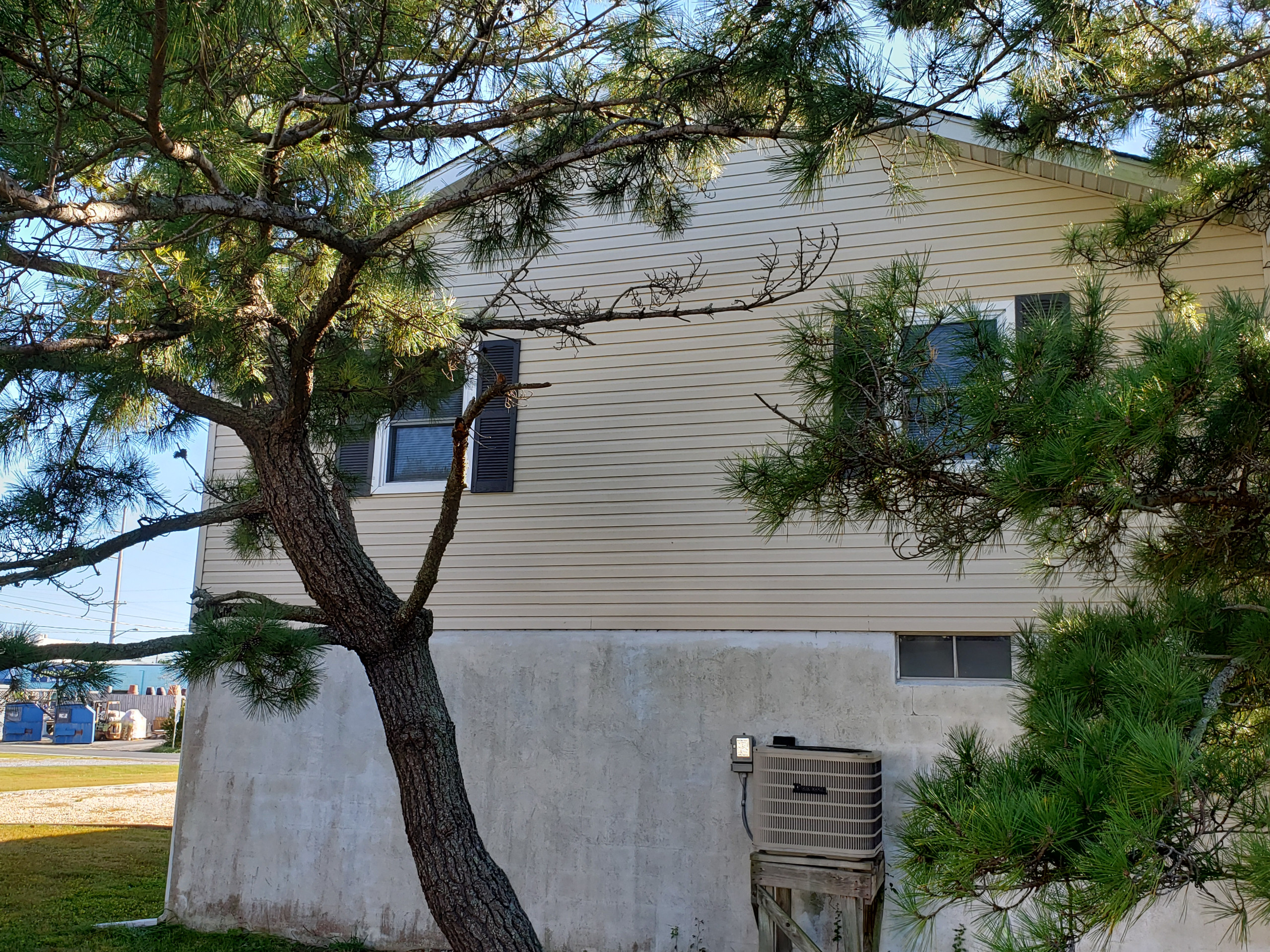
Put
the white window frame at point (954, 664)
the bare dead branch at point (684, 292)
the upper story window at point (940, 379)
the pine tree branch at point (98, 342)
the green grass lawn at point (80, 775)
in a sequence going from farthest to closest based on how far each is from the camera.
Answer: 1. the green grass lawn at point (80, 775)
2. the white window frame at point (954, 664)
3. the bare dead branch at point (684, 292)
4. the pine tree branch at point (98, 342)
5. the upper story window at point (940, 379)

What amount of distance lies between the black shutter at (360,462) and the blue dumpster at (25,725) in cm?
2716

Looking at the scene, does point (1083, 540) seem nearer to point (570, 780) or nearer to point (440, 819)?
point (440, 819)

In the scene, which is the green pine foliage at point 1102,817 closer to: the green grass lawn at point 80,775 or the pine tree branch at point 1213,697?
the pine tree branch at point 1213,697

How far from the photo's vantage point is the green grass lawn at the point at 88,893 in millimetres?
6336

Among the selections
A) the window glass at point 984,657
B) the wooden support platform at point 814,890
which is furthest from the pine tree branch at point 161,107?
the window glass at point 984,657

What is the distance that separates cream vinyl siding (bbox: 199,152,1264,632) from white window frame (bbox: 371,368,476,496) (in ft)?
0.21

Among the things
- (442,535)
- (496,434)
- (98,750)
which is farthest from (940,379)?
(98,750)

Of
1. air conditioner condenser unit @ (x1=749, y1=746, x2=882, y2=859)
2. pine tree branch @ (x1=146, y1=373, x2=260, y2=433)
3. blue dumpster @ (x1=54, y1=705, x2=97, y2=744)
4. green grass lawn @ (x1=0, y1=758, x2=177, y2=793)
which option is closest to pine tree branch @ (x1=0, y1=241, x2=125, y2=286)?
pine tree branch @ (x1=146, y1=373, x2=260, y2=433)

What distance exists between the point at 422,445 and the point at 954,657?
359 centimetres

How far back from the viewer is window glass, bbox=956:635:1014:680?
5.58 m

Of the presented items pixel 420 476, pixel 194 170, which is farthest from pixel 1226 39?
pixel 420 476

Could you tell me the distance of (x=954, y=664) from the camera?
5660 millimetres

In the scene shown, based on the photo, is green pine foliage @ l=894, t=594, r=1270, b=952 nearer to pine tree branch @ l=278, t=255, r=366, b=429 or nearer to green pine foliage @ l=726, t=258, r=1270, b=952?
green pine foliage @ l=726, t=258, r=1270, b=952

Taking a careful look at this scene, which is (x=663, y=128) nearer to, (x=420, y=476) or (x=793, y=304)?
(x=793, y=304)
